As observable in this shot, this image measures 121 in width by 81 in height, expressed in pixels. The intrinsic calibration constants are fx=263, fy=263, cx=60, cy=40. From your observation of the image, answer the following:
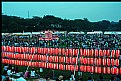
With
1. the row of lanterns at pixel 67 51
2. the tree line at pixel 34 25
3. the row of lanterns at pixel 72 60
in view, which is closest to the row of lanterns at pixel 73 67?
the row of lanterns at pixel 72 60

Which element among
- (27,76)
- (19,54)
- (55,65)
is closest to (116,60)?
(55,65)

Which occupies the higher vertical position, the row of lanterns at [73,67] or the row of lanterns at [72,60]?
the row of lanterns at [72,60]

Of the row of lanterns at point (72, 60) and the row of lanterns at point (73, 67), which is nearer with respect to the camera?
the row of lanterns at point (73, 67)

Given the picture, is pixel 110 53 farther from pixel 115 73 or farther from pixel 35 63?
pixel 35 63

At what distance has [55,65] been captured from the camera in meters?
12.2

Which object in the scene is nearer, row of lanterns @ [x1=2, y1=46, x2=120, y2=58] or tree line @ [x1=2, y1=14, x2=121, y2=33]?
row of lanterns @ [x1=2, y1=46, x2=120, y2=58]

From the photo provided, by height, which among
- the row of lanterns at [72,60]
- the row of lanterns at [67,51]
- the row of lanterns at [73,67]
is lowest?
the row of lanterns at [73,67]

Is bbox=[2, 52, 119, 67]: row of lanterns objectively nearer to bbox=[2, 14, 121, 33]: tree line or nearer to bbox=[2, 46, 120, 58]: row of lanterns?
bbox=[2, 46, 120, 58]: row of lanterns

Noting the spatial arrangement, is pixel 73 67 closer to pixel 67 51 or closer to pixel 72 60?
pixel 72 60

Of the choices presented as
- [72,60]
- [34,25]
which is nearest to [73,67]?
[72,60]

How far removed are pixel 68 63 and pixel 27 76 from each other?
6.58 ft

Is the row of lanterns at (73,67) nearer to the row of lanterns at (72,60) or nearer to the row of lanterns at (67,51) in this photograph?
the row of lanterns at (72,60)

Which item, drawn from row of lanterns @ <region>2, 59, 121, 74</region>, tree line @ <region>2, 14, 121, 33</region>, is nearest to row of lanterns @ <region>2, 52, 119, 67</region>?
row of lanterns @ <region>2, 59, 121, 74</region>

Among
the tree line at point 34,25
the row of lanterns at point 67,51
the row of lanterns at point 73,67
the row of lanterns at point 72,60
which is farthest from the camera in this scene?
the tree line at point 34,25
